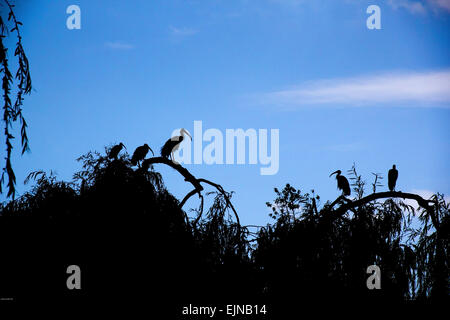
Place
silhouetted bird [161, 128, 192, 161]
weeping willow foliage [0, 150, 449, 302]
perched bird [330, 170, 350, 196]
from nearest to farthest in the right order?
weeping willow foliage [0, 150, 449, 302]
silhouetted bird [161, 128, 192, 161]
perched bird [330, 170, 350, 196]

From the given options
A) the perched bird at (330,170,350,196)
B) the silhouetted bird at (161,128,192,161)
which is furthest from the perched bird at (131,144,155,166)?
the perched bird at (330,170,350,196)

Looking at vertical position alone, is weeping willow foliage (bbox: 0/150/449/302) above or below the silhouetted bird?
below

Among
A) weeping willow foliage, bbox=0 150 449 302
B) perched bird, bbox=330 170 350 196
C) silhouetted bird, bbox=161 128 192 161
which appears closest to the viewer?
weeping willow foliage, bbox=0 150 449 302

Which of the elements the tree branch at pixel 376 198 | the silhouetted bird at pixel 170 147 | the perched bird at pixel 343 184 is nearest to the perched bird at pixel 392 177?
the perched bird at pixel 343 184

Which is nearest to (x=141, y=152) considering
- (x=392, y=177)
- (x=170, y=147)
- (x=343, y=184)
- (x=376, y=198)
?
(x=170, y=147)

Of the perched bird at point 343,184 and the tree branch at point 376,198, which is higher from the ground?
the perched bird at point 343,184

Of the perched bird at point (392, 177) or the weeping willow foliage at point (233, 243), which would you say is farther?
the perched bird at point (392, 177)

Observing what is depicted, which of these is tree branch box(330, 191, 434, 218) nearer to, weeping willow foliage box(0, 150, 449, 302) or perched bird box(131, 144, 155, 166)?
weeping willow foliage box(0, 150, 449, 302)

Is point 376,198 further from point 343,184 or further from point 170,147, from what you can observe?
point 170,147

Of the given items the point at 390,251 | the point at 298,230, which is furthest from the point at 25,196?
the point at 390,251

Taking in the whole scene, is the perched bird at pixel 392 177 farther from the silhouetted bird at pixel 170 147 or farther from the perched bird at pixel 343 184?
the silhouetted bird at pixel 170 147

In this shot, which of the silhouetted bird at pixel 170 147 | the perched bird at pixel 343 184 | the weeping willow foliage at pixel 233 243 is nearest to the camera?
the weeping willow foliage at pixel 233 243
